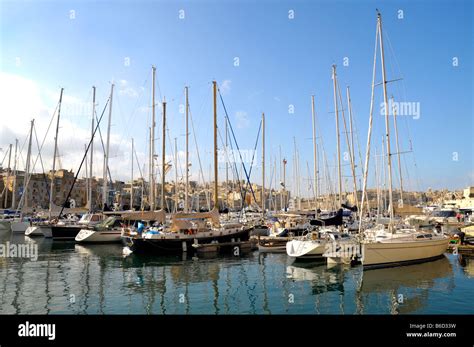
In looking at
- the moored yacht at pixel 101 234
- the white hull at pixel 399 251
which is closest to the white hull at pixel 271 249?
the white hull at pixel 399 251

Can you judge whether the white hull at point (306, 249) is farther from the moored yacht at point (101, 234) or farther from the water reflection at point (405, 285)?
the moored yacht at point (101, 234)

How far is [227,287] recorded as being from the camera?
16938mm

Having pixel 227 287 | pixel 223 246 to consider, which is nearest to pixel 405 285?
pixel 227 287

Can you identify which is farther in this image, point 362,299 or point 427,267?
point 427,267

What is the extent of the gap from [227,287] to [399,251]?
38.0 feet

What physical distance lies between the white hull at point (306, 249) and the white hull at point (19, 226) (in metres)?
41.4

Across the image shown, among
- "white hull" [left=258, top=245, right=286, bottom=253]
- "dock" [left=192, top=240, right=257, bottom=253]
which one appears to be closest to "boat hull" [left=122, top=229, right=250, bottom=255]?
"dock" [left=192, top=240, right=257, bottom=253]

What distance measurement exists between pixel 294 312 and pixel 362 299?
3.73 meters

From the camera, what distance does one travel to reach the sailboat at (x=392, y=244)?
20453 mm

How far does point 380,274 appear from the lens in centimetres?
1936

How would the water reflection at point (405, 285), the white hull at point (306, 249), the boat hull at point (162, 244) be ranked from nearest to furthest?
the water reflection at point (405, 285)
the white hull at point (306, 249)
the boat hull at point (162, 244)
